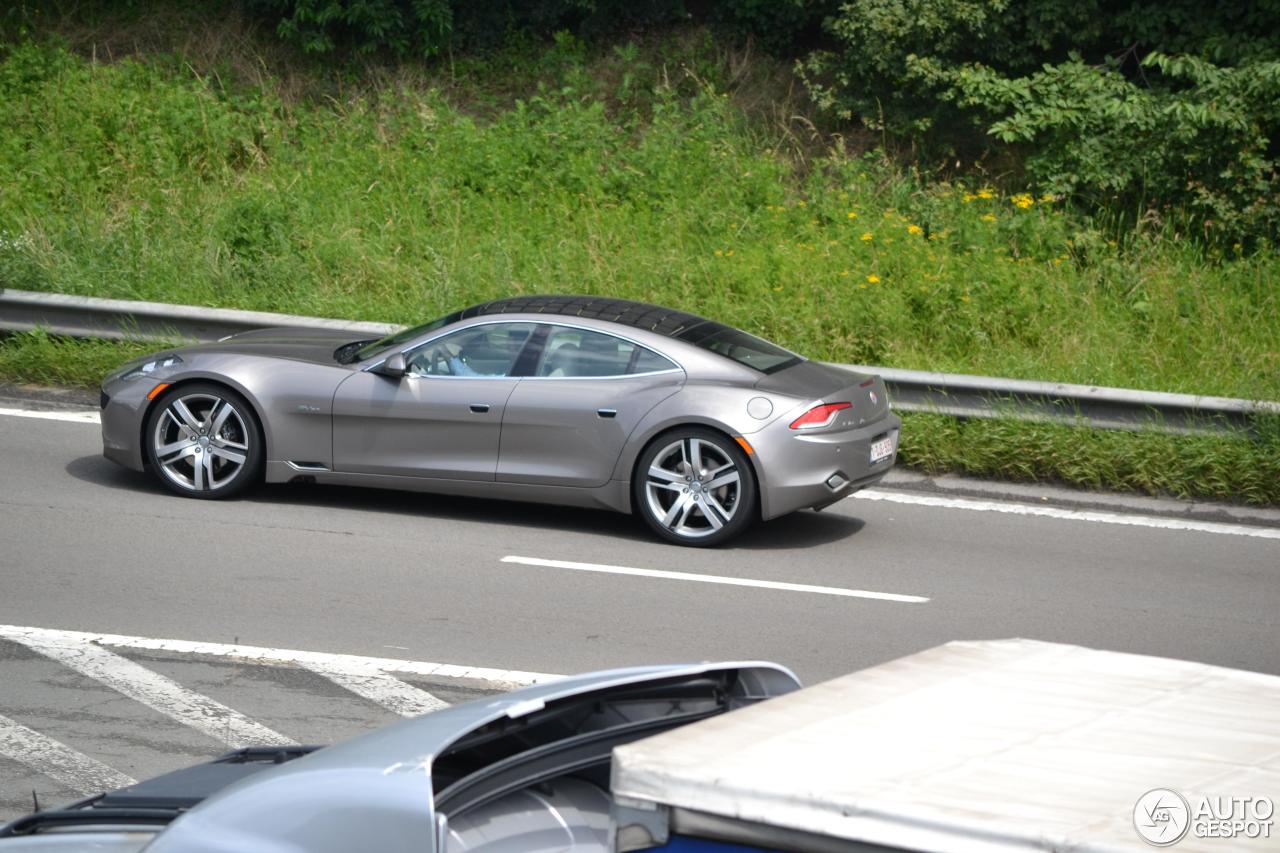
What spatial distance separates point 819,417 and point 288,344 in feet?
11.8

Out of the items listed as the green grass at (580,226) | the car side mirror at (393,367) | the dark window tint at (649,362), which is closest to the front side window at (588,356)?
the dark window tint at (649,362)

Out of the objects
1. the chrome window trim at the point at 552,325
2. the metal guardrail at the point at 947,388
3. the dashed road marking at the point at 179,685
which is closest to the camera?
the dashed road marking at the point at 179,685

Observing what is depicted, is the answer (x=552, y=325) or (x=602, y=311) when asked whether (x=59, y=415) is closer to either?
(x=552, y=325)

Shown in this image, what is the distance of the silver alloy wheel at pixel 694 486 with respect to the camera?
8.58 m

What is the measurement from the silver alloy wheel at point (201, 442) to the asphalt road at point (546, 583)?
0.25 meters

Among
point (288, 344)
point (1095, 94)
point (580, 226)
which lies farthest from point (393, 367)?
point (1095, 94)

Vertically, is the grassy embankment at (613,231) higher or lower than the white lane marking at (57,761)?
higher

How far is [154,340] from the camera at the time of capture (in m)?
12.2

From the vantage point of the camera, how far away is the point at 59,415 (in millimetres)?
11273

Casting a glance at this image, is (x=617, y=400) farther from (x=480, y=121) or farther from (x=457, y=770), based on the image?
(x=480, y=121)

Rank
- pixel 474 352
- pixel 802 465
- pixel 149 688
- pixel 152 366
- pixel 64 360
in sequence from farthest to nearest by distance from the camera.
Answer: pixel 64 360 → pixel 152 366 → pixel 474 352 → pixel 802 465 → pixel 149 688

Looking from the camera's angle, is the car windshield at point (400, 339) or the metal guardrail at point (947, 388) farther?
the metal guardrail at point (947, 388)

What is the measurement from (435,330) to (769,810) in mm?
7031

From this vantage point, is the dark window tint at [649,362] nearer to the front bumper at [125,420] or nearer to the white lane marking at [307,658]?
the white lane marking at [307,658]
